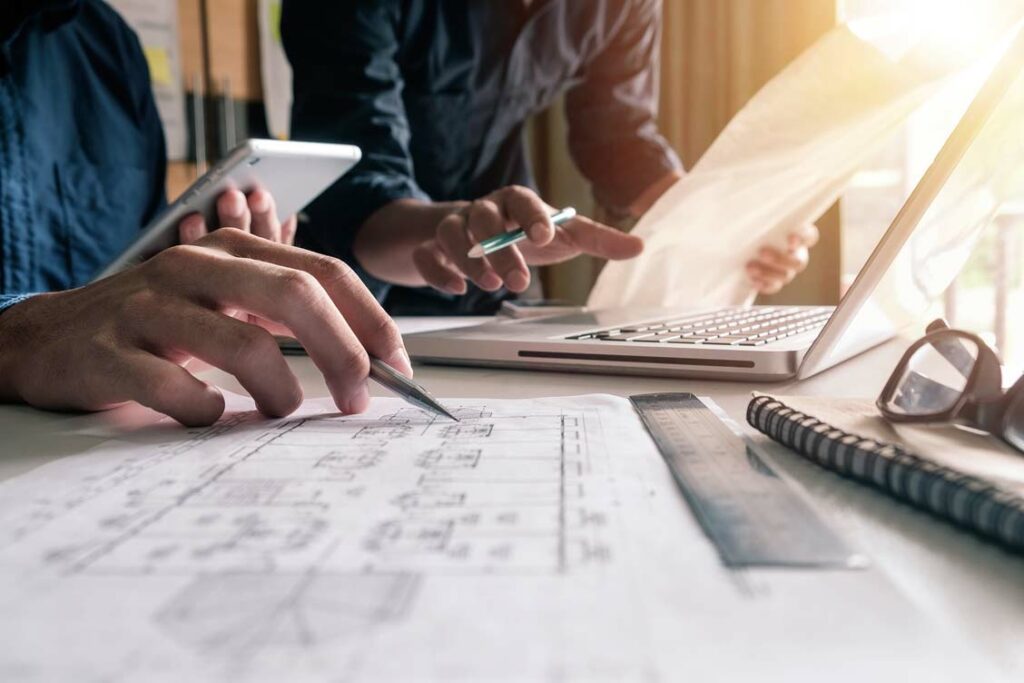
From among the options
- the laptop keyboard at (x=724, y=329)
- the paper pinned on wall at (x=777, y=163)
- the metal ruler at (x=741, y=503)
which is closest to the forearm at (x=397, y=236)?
the paper pinned on wall at (x=777, y=163)

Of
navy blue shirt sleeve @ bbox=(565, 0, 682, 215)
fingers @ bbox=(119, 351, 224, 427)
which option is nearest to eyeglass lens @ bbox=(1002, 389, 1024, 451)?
fingers @ bbox=(119, 351, 224, 427)

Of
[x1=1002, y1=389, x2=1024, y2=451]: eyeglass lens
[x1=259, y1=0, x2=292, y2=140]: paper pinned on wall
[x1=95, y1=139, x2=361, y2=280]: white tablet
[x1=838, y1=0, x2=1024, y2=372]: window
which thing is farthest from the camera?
[x1=259, y1=0, x2=292, y2=140]: paper pinned on wall

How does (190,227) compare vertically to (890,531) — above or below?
above

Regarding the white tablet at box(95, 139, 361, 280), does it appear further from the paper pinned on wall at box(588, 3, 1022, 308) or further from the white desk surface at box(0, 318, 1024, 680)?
the paper pinned on wall at box(588, 3, 1022, 308)

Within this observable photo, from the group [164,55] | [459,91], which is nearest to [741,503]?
[459,91]

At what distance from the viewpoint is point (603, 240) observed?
82cm

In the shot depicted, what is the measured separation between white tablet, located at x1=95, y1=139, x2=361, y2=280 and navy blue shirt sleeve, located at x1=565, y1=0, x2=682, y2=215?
99 cm

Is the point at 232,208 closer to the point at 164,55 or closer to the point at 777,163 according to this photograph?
the point at 777,163

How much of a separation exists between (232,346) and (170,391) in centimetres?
4

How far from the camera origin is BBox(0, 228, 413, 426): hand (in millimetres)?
392

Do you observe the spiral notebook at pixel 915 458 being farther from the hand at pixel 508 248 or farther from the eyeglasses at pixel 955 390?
the hand at pixel 508 248

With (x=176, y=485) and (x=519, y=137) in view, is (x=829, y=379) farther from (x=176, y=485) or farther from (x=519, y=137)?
(x=519, y=137)

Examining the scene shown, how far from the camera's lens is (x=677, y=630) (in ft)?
0.56

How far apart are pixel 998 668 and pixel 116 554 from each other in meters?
0.22
